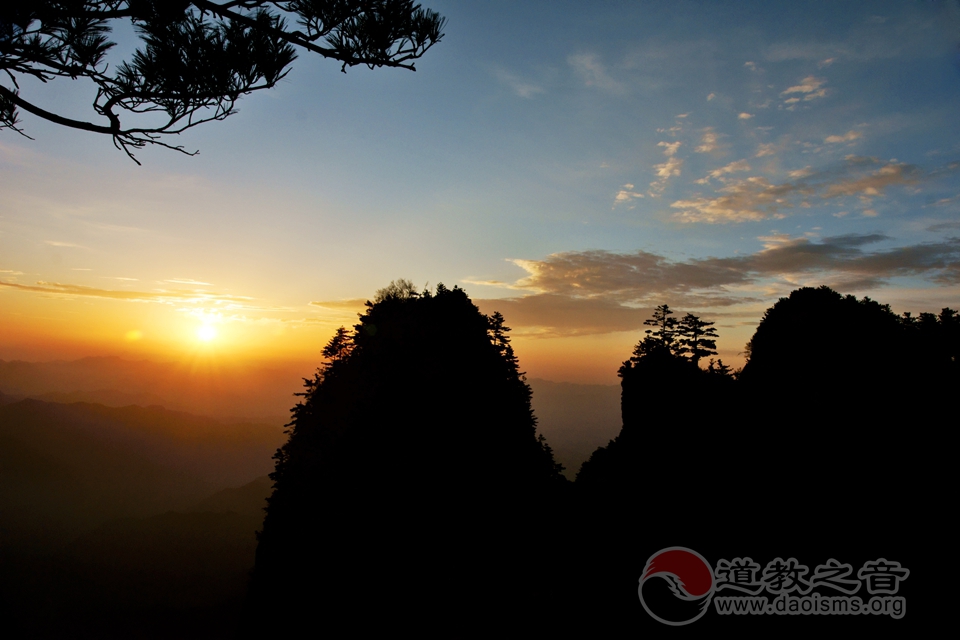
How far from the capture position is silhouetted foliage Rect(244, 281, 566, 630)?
687 inches

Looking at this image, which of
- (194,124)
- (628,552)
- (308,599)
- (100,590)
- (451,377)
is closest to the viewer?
(194,124)

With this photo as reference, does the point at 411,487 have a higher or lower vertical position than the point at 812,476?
lower

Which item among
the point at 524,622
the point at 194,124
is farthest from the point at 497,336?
the point at 194,124

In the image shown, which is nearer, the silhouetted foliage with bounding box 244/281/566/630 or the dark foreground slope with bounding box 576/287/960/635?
the dark foreground slope with bounding box 576/287/960/635

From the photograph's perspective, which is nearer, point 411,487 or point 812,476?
point 812,476

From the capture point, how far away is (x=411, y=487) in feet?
63.9

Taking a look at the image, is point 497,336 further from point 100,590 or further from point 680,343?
point 100,590

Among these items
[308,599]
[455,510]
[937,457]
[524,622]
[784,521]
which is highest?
[937,457]

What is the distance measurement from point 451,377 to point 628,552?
11263 millimetres

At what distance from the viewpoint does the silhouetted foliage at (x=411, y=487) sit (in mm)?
17453

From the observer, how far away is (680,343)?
40156mm

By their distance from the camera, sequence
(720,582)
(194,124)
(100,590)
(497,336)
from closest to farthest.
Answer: (194,124) < (720,582) < (497,336) < (100,590)

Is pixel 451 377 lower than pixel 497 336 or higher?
lower

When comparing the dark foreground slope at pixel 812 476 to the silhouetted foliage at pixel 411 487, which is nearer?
the dark foreground slope at pixel 812 476
